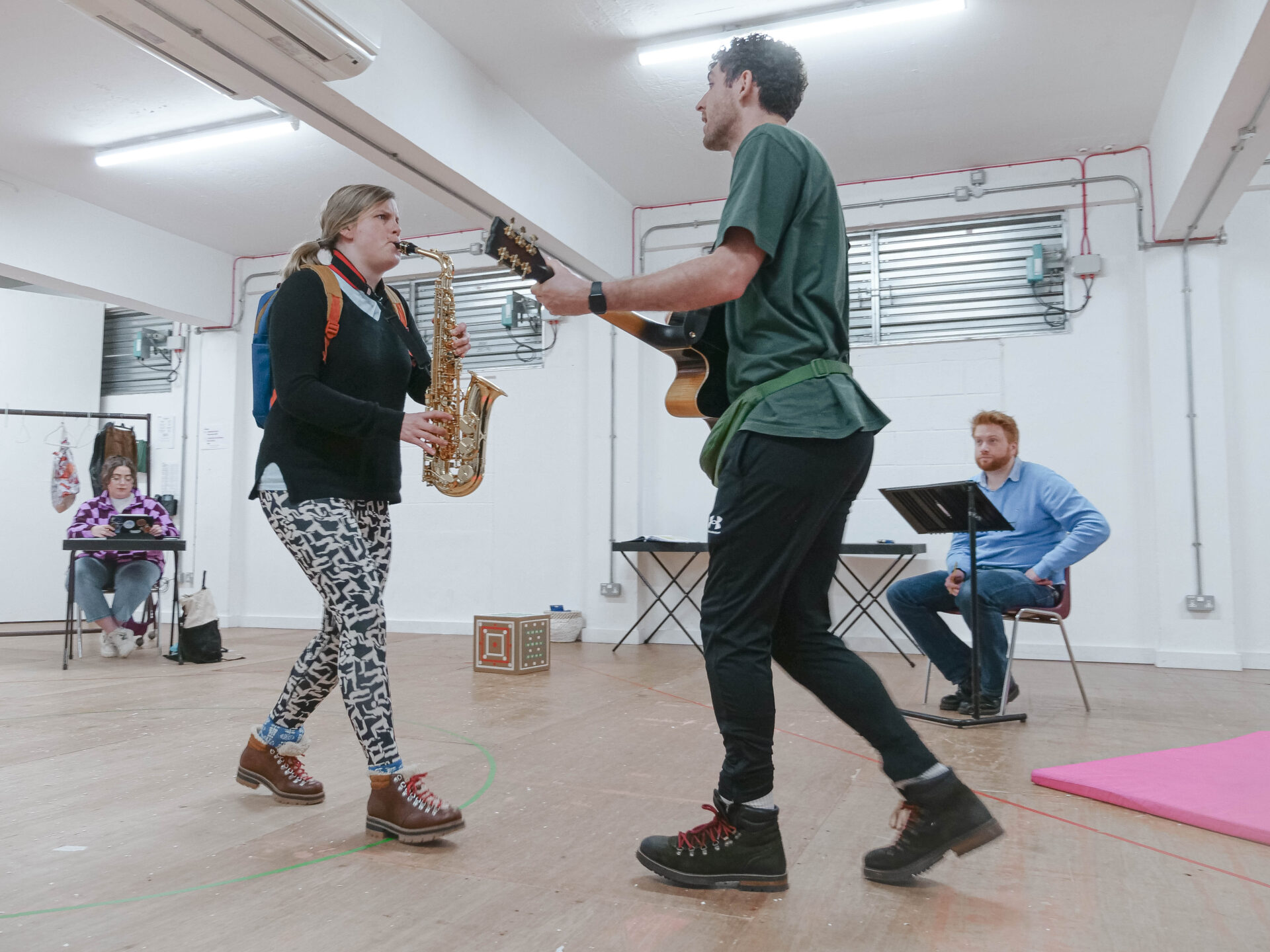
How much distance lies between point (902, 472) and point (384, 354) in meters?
4.52

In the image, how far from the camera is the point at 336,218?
2.12 metres

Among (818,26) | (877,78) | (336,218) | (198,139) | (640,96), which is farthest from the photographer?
(198,139)

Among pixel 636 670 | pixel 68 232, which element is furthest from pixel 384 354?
pixel 68 232

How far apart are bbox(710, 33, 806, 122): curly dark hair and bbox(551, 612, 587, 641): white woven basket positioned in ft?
16.1

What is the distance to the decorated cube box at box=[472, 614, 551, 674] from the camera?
459 centimetres

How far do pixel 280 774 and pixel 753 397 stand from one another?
57.4 inches

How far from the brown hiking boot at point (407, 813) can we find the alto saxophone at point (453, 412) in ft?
2.32

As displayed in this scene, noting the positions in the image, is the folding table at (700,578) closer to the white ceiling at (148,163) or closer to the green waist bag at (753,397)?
the white ceiling at (148,163)

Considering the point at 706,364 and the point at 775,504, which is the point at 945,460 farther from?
the point at 775,504

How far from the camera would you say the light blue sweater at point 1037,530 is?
3350 mm

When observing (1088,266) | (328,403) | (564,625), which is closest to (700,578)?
(564,625)

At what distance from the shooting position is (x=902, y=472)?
596 cm

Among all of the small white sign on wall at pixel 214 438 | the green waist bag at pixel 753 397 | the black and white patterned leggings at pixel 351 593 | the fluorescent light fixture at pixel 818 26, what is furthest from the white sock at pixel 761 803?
the small white sign on wall at pixel 214 438

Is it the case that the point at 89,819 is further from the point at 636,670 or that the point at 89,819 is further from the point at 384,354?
the point at 636,670
